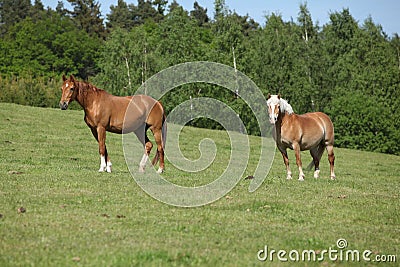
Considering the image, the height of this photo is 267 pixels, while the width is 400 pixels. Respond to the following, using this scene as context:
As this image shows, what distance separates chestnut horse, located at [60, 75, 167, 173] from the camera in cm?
1443

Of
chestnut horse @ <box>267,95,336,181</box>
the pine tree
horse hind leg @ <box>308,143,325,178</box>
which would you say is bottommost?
horse hind leg @ <box>308,143,325,178</box>

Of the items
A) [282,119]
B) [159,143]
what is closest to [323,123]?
[282,119]

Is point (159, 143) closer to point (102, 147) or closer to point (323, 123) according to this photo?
point (102, 147)

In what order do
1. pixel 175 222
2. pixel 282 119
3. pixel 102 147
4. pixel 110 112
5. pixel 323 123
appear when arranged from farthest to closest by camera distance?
pixel 323 123 → pixel 282 119 → pixel 110 112 → pixel 102 147 → pixel 175 222

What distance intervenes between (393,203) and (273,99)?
424cm

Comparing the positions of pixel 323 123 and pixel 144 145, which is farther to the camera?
pixel 323 123

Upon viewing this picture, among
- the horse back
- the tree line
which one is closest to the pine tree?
the tree line

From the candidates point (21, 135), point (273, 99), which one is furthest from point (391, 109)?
point (273, 99)

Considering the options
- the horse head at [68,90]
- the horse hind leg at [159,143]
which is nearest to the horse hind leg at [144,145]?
the horse hind leg at [159,143]

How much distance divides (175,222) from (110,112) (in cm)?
658

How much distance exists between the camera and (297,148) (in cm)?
1551

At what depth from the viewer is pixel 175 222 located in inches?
339

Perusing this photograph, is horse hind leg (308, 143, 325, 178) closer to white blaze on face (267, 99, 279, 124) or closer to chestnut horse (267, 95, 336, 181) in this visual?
chestnut horse (267, 95, 336, 181)

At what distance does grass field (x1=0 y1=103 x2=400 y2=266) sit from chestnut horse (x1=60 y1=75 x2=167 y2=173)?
930 millimetres
